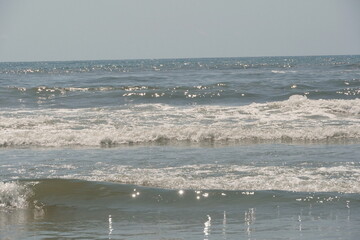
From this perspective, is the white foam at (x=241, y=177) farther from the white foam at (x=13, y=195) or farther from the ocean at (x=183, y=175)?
the white foam at (x=13, y=195)

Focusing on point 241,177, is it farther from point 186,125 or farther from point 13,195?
point 186,125

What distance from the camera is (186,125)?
16.2 m

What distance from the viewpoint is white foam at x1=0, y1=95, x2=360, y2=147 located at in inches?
544

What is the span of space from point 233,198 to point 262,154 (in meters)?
3.65

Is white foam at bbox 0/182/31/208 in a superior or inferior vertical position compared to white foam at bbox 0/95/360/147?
inferior

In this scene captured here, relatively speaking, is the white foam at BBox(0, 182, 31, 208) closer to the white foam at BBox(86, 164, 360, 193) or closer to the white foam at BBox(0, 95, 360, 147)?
the white foam at BBox(86, 164, 360, 193)

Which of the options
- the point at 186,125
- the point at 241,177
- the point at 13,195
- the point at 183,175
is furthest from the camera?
the point at 186,125

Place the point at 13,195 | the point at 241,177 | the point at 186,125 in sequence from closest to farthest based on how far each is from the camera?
1. the point at 13,195
2. the point at 241,177
3. the point at 186,125

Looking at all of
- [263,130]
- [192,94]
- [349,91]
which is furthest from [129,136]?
[349,91]

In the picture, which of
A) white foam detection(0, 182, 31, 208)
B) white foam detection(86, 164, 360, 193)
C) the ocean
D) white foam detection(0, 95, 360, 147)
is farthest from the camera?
white foam detection(0, 95, 360, 147)

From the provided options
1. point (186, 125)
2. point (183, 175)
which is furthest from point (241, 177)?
point (186, 125)

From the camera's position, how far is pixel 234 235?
6.25m

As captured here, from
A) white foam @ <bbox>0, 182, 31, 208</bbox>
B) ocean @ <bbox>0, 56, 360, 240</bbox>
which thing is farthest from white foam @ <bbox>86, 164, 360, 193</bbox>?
white foam @ <bbox>0, 182, 31, 208</bbox>

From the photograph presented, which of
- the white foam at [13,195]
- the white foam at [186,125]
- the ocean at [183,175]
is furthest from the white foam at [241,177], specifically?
the white foam at [186,125]
